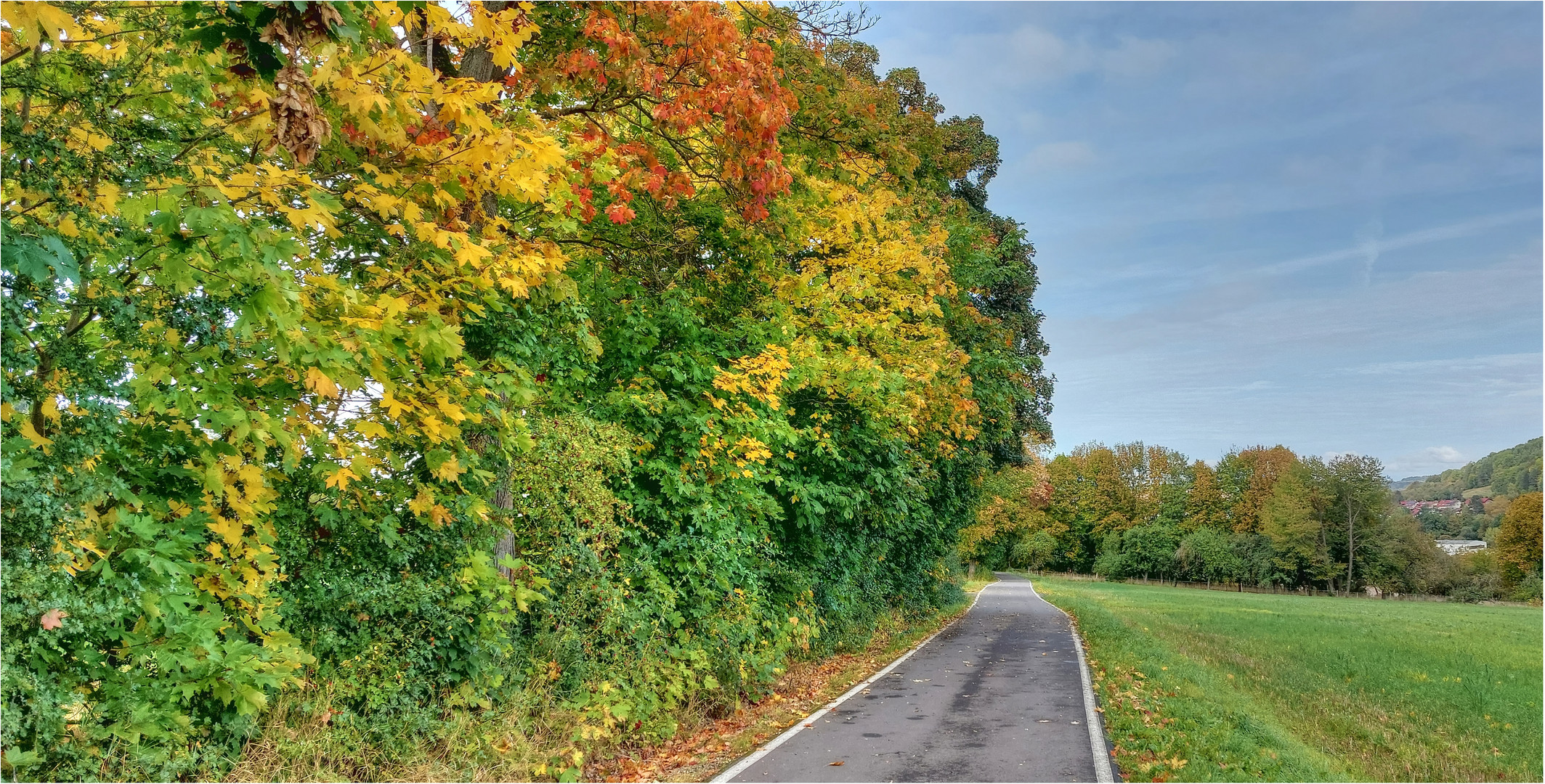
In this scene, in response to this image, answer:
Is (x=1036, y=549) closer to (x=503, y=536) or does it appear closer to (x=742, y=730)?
(x=742, y=730)

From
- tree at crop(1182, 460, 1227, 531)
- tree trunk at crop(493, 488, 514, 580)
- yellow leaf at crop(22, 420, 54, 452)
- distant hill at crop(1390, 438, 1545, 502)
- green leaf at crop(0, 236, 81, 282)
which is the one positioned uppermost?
distant hill at crop(1390, 438, 1545, 502)

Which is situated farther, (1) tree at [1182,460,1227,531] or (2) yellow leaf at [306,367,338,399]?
(1) tree at [1182,460,1227,531]

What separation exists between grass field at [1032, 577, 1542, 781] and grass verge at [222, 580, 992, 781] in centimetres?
420

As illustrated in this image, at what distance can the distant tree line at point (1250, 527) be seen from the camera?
7125cm

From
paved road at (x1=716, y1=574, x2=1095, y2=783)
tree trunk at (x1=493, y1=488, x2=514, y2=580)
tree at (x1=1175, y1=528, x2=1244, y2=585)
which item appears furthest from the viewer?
tree at (x1=1175, y1=528, x2=1244, y2=585)

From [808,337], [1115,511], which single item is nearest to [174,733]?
[808,337]

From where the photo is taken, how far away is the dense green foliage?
4.21 meters

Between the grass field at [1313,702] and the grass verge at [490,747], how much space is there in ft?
13.8

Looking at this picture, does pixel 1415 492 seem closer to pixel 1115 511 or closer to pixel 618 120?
pixel 1115 511

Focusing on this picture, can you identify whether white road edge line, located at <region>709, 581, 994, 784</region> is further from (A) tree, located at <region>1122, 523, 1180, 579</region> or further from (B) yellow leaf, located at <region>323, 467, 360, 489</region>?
(A) tree, located at <region>1122, 523, 1180, 579</region>

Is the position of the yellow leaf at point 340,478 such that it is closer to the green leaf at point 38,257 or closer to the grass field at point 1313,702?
the green leaf at point 38,257

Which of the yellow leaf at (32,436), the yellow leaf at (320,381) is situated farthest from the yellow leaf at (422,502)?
the yellow leaf at (32,436)

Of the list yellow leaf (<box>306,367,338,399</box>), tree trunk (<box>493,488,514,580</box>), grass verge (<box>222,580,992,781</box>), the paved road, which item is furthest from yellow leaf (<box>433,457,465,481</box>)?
the paved road

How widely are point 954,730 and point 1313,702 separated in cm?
881
